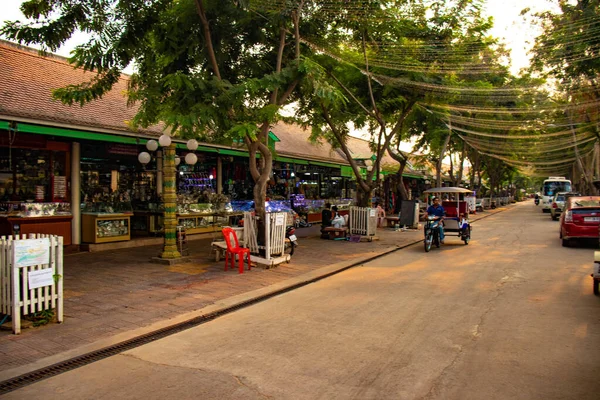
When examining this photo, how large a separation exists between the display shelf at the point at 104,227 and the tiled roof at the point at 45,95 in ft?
8.81

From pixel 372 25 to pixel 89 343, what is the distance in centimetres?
1173

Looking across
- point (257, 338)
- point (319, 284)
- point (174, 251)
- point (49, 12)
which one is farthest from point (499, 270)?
point (49, 12)

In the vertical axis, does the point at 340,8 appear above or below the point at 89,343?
above

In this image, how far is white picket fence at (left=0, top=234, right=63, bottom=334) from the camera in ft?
18.3

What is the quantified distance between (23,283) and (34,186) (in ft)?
24.7

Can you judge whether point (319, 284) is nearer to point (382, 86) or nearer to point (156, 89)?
point (156, 89)

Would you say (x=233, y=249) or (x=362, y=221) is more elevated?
(x=362, y=221)

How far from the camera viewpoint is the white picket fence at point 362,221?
15.8 meters

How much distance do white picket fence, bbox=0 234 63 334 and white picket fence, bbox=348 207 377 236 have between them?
36.8 ft

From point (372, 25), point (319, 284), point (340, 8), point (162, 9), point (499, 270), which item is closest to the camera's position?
point (319, 284)

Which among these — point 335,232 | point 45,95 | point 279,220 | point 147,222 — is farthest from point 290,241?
point 45,95

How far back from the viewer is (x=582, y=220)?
13297 millimetres

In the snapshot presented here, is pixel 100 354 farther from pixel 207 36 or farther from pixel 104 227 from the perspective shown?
pixel 104 227

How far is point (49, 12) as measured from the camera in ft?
29.8
